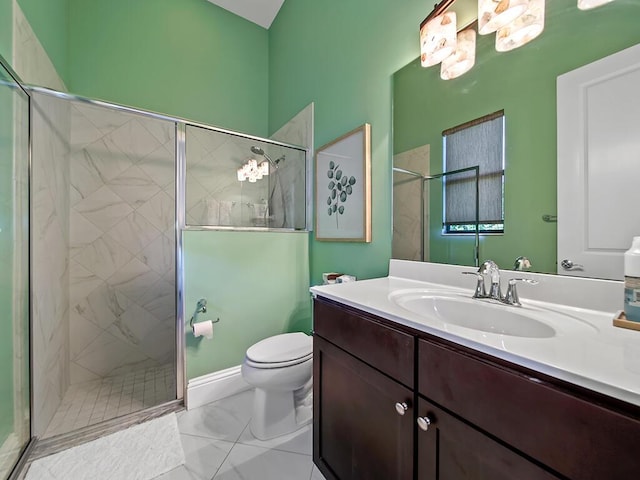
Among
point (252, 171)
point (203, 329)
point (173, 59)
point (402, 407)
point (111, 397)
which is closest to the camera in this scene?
point (402, 407)

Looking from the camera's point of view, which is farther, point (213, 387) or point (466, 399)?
point (213, 387)

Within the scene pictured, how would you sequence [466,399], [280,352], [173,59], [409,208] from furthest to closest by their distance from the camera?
[173,59] < [280,352] < [409,208] < [466,399]

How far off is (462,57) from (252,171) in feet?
5.08

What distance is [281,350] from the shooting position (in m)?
1.47

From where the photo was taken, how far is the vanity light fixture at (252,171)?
6.88 ft

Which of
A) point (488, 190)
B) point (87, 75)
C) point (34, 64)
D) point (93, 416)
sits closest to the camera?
point (488, 190)

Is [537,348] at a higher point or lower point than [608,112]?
lower

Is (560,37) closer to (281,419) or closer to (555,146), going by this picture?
(555,146)

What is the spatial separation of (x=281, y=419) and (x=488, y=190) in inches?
58.8

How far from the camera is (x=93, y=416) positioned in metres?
1.53

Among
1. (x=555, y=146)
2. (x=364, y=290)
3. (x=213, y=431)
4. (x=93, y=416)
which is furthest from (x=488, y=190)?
(x=93, y=416)

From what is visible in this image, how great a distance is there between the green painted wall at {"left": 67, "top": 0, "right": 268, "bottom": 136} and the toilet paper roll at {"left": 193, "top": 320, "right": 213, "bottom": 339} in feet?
5.87

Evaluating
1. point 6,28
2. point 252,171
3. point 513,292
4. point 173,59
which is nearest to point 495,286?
point 513,292

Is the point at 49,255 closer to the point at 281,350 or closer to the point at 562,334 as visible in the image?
the point at 281,350
